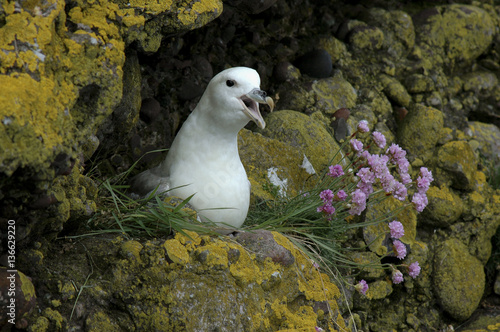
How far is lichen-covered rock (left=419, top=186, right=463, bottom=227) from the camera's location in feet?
12.8

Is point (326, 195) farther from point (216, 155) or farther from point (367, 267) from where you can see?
point (367, 267)

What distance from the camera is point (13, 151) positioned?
181 cm

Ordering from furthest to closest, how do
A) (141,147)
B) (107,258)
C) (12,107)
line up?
(141,147), (107,258), (12,107)

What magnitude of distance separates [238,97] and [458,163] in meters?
2.01

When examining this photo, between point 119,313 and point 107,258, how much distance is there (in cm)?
21

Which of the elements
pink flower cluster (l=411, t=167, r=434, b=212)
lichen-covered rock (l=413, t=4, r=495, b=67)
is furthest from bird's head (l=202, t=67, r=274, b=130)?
lichen-covered rock (l=413, t=4, r=495, b=67)

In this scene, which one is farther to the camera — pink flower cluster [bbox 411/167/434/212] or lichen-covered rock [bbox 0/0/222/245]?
pink flower cluster [bbox 411/167/434/212]

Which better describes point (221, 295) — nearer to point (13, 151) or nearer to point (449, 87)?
point (13, 151)

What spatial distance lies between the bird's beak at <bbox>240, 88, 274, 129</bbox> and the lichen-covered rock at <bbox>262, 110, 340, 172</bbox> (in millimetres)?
920

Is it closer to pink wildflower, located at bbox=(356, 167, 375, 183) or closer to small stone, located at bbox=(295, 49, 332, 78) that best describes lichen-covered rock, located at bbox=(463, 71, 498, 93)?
small stone, located at bbox=(295, 49, 332, 78)

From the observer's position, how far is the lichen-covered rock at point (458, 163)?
404 cm

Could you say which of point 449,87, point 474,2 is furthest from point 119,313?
point 474,2

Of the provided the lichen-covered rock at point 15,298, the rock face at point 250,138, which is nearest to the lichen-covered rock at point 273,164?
the rock face at point 250,138

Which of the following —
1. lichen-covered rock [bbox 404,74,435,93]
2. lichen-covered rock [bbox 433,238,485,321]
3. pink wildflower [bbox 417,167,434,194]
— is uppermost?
pink wildflower [bbox 417,167,434,194]
